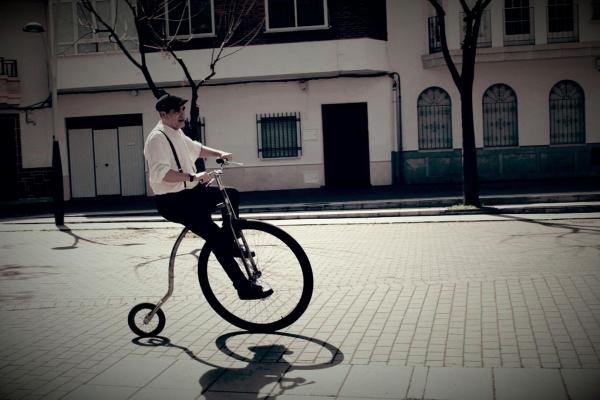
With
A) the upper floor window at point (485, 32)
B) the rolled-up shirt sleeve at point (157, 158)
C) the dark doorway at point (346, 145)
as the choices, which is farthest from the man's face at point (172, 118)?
the upper floor window at point (485, 32)

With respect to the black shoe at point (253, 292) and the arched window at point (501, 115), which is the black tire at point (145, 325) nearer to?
the black shoe at point (253, 292)

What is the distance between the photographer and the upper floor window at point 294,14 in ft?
75.6

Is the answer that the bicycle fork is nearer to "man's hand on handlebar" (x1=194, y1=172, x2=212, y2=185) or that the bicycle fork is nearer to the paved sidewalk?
"man's hand on handlebar" (x1=194, y1=172, x2=212, y2=185)

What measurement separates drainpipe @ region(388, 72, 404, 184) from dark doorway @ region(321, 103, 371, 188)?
37.3 inches

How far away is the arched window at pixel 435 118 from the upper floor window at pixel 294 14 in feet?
14.6

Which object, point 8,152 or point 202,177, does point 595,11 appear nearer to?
point 202,177

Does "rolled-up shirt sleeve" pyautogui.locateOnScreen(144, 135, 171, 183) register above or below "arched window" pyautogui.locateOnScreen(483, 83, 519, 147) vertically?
below

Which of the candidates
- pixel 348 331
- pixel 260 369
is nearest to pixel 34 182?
pixel 348 331

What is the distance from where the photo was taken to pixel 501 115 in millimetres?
23188

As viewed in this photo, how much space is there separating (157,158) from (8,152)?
2223cm

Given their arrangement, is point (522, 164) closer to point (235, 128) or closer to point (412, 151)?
point (412, 151)

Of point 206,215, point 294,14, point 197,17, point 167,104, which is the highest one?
point 197,17

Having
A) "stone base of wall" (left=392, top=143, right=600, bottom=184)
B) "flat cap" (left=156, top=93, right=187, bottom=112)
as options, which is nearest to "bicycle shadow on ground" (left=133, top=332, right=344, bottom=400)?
"flat cap" (left=156, top=93, right=187, bottom=112)

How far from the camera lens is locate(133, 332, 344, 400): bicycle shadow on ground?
4.09 m
